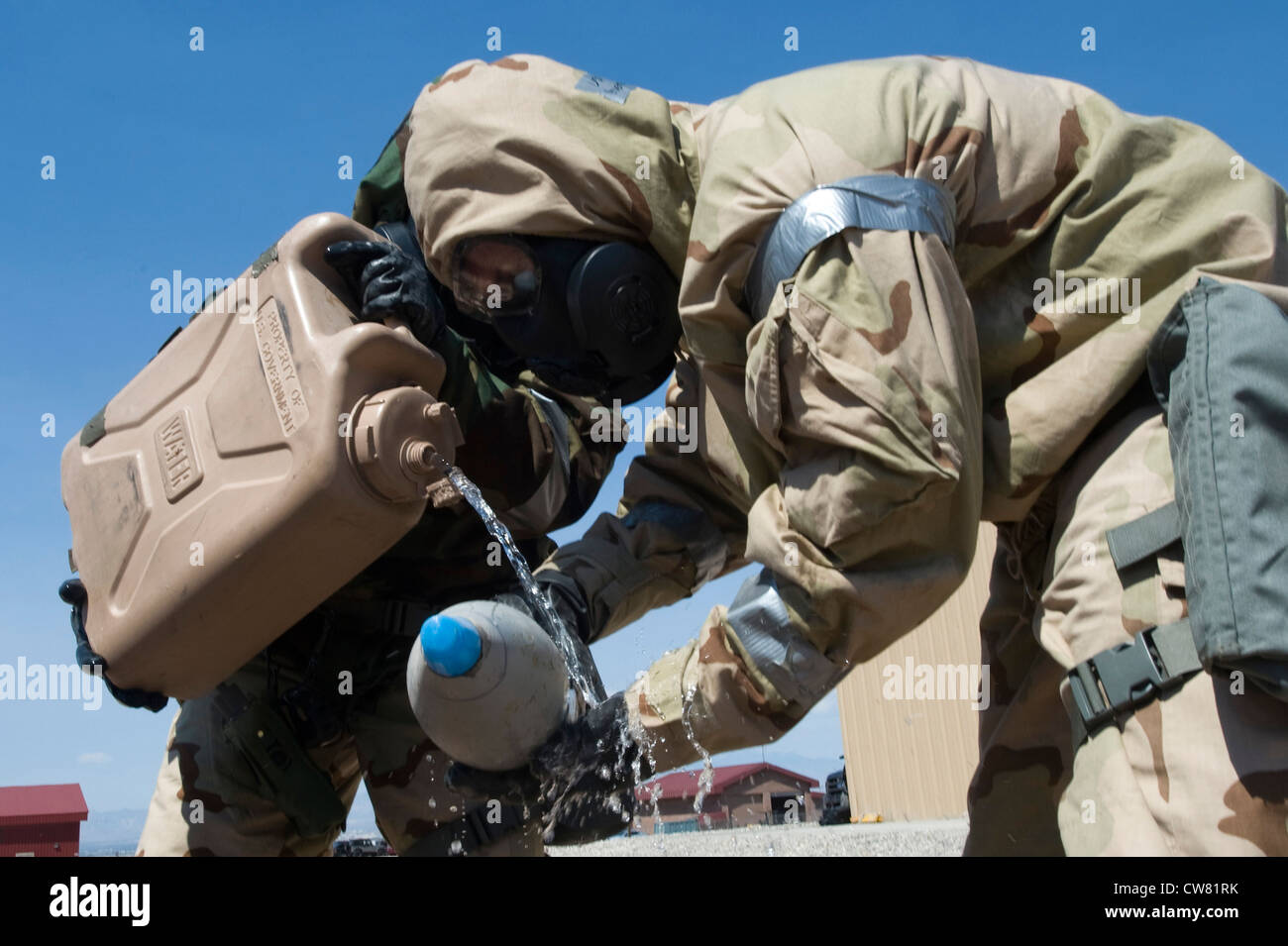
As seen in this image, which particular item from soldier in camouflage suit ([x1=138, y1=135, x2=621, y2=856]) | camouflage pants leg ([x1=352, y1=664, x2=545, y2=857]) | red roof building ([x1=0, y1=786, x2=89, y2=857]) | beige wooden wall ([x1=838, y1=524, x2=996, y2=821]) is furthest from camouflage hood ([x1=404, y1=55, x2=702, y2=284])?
beige wooden wall ([x1=838, y1=524, x2=996, y2=821])

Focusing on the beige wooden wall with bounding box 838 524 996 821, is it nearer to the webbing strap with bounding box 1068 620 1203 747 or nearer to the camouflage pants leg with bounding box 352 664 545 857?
the camouflage pants leg with bounding box 352 664 545 857

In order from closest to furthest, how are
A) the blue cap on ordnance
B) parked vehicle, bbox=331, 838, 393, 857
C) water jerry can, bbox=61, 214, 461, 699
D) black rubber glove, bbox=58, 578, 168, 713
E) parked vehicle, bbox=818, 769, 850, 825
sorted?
the blue cap on ordnance, water jerry can, bbox=61, 214, 461, 699, black rubber glove, bbox=58, 578, 168, 713, parked vehicle, bbox=331, 838, 393, 857, parked vehicle, bbox=818, 769, 850, 825

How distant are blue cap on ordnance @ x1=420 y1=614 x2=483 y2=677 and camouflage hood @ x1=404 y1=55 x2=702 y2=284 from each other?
71 cm

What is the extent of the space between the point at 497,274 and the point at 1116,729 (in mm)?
1283

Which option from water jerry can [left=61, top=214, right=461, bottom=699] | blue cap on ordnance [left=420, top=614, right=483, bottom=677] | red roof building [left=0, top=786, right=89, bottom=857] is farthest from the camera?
red roof building [left=0, top=786, right=89, bottom=857]

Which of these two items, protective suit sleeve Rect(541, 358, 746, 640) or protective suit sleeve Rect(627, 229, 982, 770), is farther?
protective suit sleeve Rect(541, 358, 746, 640)

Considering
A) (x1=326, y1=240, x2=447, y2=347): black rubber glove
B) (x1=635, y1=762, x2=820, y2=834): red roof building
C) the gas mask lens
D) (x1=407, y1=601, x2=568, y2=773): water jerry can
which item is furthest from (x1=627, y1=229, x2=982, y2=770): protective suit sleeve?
(x1=635, y1=762, x2=820, y2=834): red roof building

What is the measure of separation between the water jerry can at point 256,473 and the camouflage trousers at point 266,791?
39cm

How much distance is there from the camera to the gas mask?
213cm

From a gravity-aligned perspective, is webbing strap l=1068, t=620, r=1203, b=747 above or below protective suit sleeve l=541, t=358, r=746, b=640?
below

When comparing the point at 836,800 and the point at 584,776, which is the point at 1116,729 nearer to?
the point at 584,776

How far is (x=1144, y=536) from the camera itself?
1.56 meters

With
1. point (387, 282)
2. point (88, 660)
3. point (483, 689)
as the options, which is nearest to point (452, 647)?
point (483, 689)

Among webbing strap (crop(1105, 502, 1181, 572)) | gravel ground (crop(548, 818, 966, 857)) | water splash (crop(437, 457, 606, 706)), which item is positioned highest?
water splash (crop(437, 457, 606, 706))
